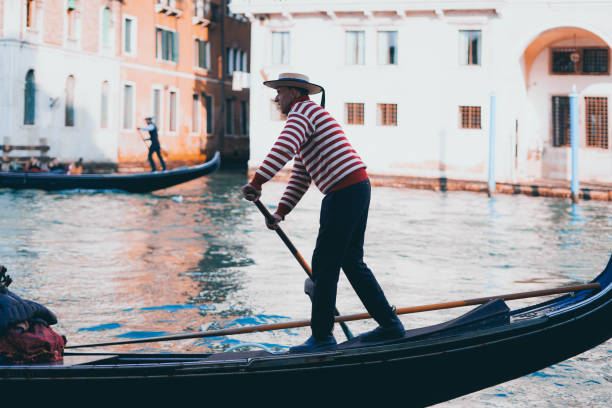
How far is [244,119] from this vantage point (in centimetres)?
3262

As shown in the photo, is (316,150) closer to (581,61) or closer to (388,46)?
(581,61)

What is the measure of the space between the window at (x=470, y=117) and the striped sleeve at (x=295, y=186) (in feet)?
56.9

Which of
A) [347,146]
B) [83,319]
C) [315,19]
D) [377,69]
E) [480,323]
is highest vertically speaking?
[315,19]

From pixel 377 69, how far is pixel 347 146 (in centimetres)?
1836

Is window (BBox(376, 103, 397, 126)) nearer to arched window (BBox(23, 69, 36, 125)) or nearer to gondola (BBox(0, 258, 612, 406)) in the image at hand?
arched window (BBox(23, 69, 36, 125))

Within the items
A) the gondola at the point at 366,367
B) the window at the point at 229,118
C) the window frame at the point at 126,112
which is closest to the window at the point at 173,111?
the window frame at the point at 126,112

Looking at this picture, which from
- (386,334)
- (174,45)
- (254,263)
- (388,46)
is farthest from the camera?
(174,45)

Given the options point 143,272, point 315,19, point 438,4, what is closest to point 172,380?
point 143,272

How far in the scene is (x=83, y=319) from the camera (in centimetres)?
600

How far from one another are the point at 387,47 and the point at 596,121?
535cm

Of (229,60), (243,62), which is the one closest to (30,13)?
(229,60)

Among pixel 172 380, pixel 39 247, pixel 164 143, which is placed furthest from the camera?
pixel 164 143

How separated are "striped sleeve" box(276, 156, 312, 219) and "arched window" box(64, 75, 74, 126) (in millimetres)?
18654

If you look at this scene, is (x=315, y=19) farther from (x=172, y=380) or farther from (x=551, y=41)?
(x=172, y=380)
